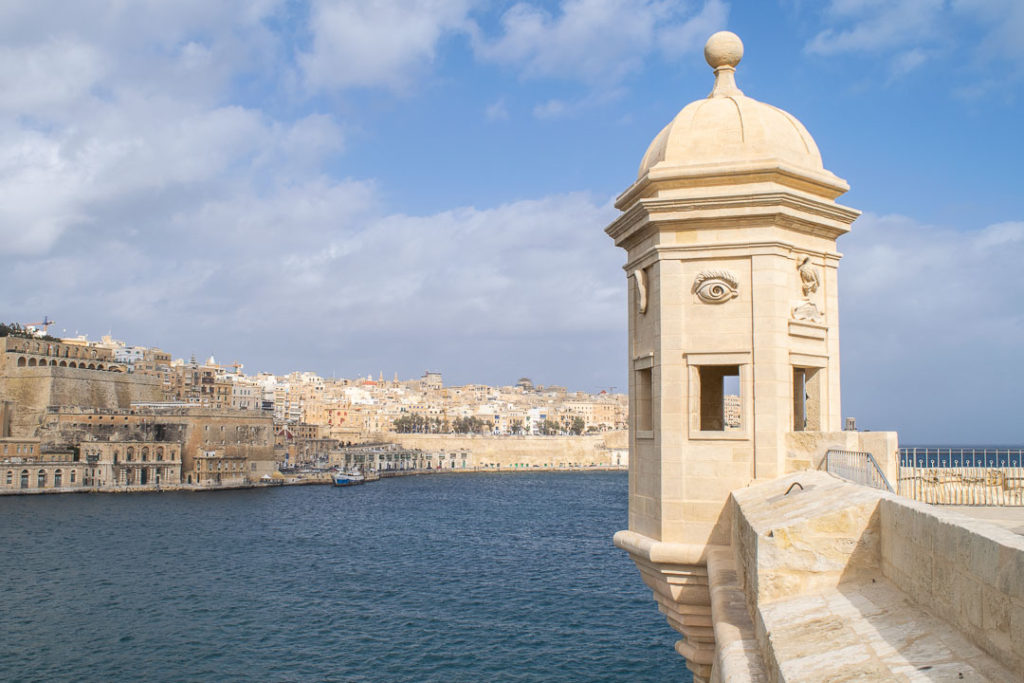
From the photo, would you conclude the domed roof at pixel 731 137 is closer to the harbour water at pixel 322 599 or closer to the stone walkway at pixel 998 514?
the stone walkway at pixel 998 514

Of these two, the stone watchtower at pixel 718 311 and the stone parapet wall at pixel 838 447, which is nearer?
the stone parapet wall at pixel 838 447

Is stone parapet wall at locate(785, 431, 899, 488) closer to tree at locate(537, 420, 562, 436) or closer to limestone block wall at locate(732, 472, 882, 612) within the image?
limestone block wall at locate(732, 472, 882, 612)

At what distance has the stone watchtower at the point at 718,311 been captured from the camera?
6773 mm

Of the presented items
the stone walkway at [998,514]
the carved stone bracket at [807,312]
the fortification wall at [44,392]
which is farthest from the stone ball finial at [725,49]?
the fortification wall at [44,392]

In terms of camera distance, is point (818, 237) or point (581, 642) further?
point (581, 642)

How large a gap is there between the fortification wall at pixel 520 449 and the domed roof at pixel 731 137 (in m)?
111

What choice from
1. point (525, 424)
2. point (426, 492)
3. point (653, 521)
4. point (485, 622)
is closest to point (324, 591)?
point (485, 622)

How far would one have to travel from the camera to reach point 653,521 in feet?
23.4

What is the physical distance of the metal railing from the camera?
5527 millimetres

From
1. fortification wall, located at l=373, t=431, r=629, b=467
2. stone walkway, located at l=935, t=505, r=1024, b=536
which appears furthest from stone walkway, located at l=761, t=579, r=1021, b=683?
fortification wall, located at l=373, t=431, r=629, b=467

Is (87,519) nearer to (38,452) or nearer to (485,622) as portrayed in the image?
(38,452)

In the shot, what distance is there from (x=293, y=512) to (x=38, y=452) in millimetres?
27079

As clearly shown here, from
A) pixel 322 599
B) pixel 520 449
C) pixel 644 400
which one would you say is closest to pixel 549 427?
pixel 520 449

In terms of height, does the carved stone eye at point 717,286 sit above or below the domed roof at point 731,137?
below
